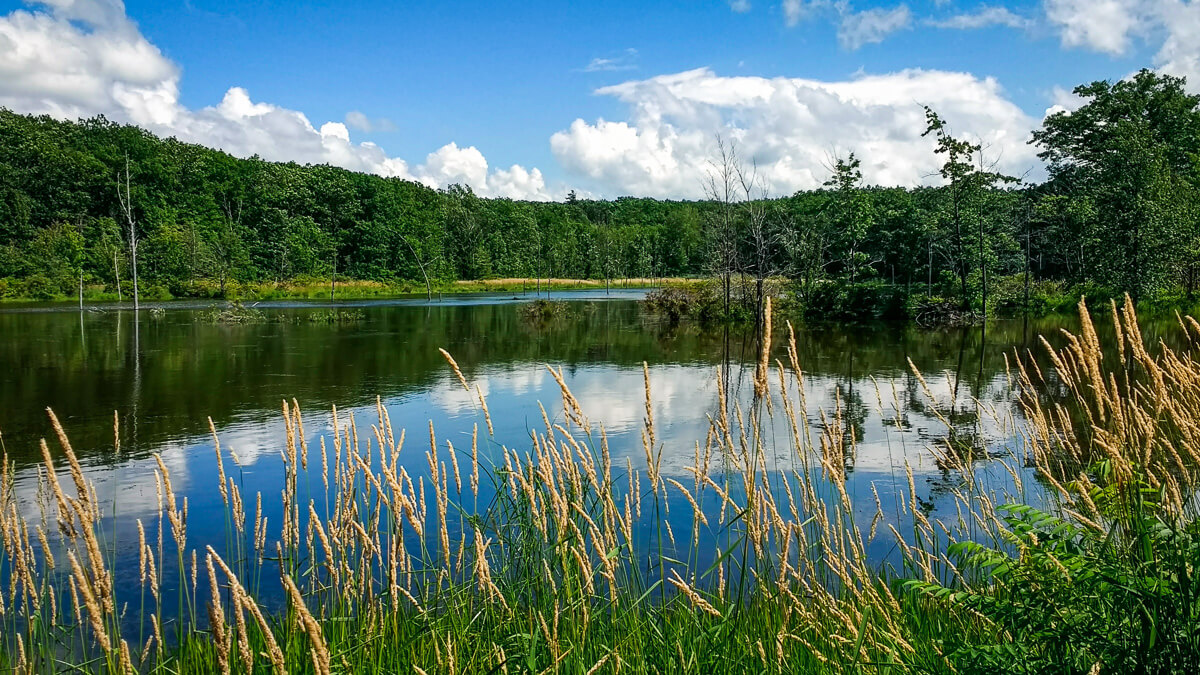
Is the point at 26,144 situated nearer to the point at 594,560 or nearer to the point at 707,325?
the point at 707,325

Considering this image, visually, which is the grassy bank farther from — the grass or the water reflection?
the grass

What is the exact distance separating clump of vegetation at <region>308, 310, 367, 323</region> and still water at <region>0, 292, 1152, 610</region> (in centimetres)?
362

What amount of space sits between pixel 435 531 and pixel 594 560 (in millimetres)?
1876

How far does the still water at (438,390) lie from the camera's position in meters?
9.10

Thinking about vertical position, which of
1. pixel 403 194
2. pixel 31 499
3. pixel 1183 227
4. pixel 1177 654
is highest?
pixel 403 194

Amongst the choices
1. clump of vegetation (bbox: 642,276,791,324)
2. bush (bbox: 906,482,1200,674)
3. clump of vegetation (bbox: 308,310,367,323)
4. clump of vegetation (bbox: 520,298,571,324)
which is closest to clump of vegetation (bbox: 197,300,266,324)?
clump of vegetation (bbox: 308,310,367,323)

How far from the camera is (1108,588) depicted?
103 inches

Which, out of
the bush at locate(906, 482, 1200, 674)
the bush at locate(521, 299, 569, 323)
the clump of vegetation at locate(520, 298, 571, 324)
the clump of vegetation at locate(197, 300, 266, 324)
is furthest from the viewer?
the bush at locate(521, 299, 569, 323)

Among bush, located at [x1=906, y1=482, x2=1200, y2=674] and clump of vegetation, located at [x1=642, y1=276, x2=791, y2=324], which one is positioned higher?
clump of vegetation, located at [x1=642, y1=276, x2=791, y2=324]

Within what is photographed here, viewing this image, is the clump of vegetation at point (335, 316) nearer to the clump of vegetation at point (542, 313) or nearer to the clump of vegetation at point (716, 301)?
the clump of vegetation at point (542, 313)

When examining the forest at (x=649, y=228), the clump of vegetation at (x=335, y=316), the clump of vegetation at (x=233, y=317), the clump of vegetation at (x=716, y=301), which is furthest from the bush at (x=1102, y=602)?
the clump of vegetation at (x=233, y=317)

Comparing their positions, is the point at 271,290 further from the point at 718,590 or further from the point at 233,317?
the point at 718,590

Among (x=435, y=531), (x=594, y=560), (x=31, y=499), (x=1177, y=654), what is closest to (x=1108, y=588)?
(x=1177, y=654)

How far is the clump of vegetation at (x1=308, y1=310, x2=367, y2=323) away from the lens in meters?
35.3
